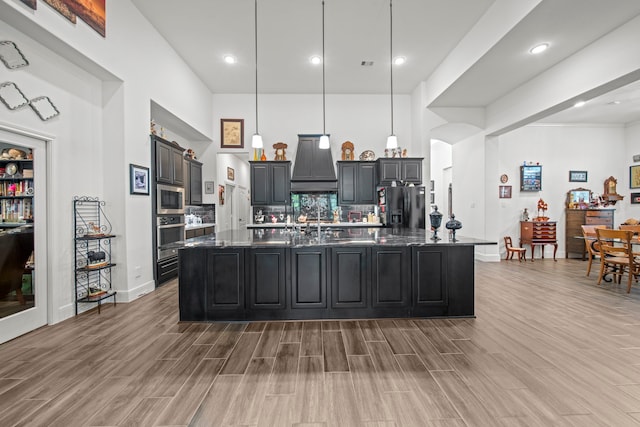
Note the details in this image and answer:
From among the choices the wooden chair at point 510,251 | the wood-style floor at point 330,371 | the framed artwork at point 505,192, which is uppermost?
the framed artwork at point 505,192

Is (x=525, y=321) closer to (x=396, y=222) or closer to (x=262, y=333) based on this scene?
(x=262, y=333)

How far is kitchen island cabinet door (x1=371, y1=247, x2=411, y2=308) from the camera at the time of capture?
332 cm

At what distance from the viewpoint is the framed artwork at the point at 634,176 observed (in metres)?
7.41

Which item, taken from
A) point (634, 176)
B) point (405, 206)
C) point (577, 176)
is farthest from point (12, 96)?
point (634, 176)

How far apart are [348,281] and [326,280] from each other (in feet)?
0.80

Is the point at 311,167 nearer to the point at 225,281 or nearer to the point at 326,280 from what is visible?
the point at 326,280

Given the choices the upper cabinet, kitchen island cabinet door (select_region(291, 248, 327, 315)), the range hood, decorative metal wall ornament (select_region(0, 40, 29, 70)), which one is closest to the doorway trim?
decorative metal wall ornament (select_region(0, 40, 29, 70))

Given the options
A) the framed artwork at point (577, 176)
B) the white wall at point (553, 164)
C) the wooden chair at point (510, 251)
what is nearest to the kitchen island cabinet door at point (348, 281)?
the white wall at point (553, 164)

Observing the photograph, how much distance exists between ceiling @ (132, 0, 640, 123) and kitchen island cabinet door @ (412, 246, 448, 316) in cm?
294

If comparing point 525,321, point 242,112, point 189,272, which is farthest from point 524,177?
point 189,272

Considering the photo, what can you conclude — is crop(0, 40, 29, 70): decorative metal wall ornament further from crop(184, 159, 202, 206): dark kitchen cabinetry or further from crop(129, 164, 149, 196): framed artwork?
crop(184, 159, 202, 206): dark kitchen cabinetry

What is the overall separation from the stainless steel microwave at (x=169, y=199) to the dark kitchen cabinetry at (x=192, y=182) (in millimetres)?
462

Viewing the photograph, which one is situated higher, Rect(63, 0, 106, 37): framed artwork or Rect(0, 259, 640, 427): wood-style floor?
Rect(63, 0, 106, 37): framed artwork

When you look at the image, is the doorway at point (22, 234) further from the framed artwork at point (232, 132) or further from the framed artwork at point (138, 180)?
the framed artwork at point (232, 132)
